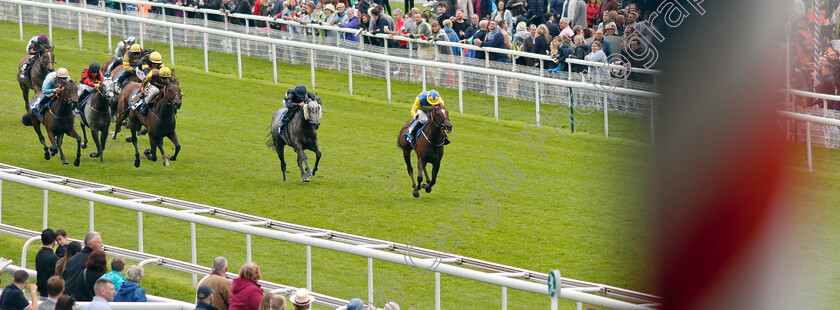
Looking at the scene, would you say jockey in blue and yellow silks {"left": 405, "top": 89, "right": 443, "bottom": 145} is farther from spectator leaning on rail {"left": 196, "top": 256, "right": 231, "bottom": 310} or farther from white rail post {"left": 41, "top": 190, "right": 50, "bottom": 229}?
spectator leaning on rail {"left": 196, "top": 256, "right": 231, "bottom": 310}

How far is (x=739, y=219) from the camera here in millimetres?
1123

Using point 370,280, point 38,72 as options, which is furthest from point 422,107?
point 38,72

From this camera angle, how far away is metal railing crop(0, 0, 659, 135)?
14.5 meters

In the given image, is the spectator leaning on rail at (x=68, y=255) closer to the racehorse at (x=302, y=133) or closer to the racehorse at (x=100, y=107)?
the racehorse at (x=302, y=133)

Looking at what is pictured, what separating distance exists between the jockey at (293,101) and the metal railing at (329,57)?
11.0ft

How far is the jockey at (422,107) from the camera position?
36.0ft

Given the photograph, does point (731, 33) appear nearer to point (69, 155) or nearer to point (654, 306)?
point (654, 306)

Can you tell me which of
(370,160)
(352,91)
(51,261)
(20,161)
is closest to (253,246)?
(51,261)

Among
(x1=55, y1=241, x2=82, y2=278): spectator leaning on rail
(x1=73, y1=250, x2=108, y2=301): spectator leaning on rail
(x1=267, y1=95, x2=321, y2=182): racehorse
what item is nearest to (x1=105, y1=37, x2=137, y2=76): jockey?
(x1=267, y1=95, x2=321, y2=182): racehorse

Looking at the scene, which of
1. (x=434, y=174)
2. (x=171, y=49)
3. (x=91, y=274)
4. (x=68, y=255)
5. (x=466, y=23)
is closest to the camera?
(x=91, y=274)

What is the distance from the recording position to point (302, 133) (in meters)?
12.4

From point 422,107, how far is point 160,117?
153 inches

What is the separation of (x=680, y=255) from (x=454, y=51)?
16.1 m

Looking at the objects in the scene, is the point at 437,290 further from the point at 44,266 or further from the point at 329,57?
the point at 329,57
